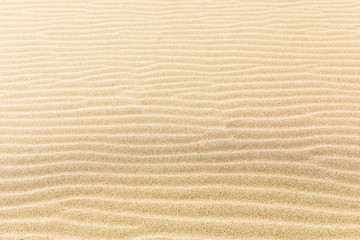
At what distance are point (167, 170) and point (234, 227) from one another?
0.59 meters

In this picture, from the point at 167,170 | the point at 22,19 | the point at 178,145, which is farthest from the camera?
the point at 22,19

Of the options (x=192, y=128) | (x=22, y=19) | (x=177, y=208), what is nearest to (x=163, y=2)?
(x=22, y=19)

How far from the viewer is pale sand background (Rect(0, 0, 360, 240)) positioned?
215 centimetres

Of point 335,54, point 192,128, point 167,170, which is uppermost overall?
point 335,54

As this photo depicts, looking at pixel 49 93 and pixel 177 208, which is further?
pixel 49 93

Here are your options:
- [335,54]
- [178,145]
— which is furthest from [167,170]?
[335,54]

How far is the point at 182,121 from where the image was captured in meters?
2.76

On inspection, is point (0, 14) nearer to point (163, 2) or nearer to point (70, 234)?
point (163, 2)

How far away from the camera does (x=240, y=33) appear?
369cm

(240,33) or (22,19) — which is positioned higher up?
(22,19)

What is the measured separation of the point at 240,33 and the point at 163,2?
1.11 metres

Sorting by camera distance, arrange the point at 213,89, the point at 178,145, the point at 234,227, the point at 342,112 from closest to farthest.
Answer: the point at 234,227 → the point at 178,145 → the point at 342,112 → the point at 213,89

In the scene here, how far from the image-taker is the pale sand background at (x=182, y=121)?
2150mm

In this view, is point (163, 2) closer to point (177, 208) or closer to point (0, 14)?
point (0, 14)
